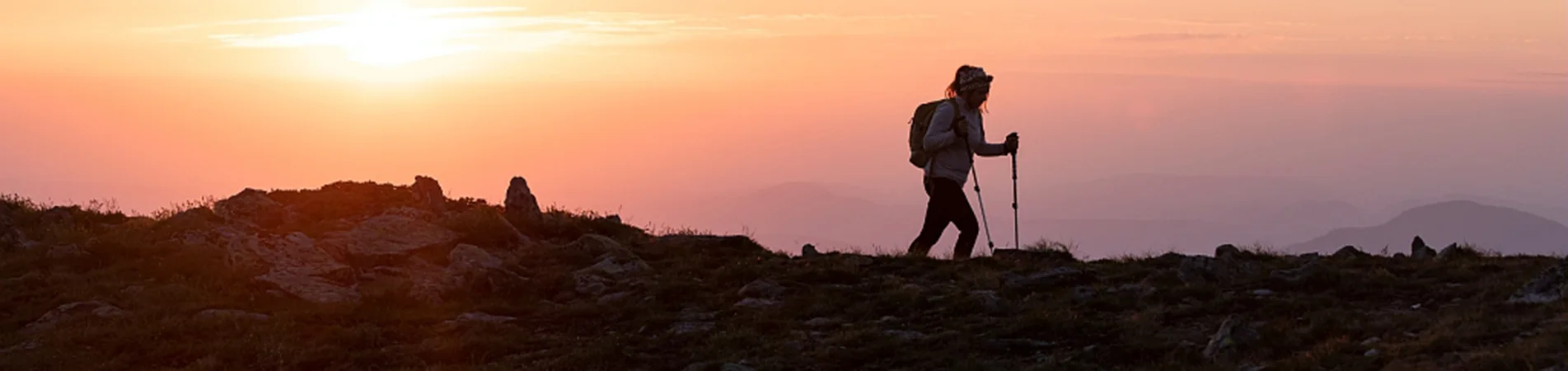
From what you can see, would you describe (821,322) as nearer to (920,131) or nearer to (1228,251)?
(920,131)

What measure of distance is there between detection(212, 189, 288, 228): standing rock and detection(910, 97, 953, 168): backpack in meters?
8.58

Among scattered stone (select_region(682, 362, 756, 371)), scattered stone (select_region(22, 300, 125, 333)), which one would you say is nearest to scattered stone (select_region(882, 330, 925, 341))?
scattered stone (select_region(682, 362, 756, 371))

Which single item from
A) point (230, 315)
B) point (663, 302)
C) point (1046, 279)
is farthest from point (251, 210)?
point (1046, 279)

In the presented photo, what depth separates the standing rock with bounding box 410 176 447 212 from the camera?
19734 mm

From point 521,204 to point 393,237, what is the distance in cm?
261

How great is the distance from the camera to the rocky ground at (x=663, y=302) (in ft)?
37.2

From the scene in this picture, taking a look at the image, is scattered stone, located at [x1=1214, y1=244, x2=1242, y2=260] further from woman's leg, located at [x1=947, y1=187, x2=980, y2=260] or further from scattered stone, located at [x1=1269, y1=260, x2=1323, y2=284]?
woman's leg, located at [x1=947, y1=187, x2=980, y2=260]

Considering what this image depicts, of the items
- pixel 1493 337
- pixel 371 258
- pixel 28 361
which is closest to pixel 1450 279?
pixel 1493 337

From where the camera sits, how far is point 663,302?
1520cm

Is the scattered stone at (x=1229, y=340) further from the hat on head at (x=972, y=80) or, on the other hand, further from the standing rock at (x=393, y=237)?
the standing rock at (x=393, y=237)

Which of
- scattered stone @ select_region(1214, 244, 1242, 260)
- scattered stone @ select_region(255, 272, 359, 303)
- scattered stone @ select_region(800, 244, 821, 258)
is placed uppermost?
scattered stone @ select_region(800, 244, 821, 258)

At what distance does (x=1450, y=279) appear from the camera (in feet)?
45.2

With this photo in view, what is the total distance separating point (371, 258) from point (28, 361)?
4.84 metres

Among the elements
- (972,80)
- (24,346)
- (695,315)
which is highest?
(972,80)
